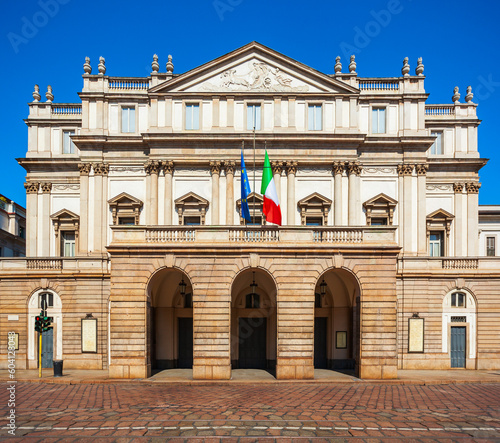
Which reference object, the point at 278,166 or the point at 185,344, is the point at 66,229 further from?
the point at 278,166

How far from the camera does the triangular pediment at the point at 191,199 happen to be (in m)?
30.0

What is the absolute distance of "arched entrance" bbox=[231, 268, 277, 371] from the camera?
27.0m

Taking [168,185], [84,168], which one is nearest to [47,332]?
[84,168]

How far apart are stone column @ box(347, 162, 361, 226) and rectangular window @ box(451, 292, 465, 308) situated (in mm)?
7357

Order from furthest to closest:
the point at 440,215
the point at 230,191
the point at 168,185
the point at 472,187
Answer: the point at 472,187, the point at 440,215, the point at 168,185, the point at 230,191

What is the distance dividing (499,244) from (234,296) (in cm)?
2617

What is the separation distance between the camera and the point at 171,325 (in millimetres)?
27359

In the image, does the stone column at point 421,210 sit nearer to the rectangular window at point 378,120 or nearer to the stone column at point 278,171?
the rectangular window at point 378,120

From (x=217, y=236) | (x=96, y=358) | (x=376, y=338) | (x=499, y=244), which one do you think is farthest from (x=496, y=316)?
(x=96, y=358)

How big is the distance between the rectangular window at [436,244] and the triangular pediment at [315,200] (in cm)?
819

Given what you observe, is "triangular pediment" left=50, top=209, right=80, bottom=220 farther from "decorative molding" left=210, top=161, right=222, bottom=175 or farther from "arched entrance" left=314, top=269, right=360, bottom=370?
"arched entrance" left=314, top=269, right=360, bottom=370

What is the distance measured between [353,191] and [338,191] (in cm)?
101

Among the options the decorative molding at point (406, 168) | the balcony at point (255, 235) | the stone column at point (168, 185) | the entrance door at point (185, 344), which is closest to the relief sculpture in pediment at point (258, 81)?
the stone column at point (168, 185)

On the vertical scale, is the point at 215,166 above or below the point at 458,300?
above
